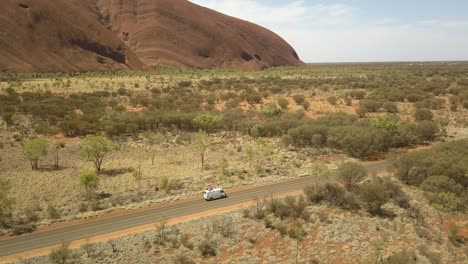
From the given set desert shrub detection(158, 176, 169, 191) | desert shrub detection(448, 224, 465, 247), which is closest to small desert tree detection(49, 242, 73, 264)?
desert shrub detection(158, 176, 169, 191)

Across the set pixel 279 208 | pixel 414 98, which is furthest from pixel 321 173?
pixel 414 98

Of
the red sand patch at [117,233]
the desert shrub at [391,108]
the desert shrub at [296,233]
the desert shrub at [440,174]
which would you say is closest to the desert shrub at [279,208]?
the desert shrub at [296,233]

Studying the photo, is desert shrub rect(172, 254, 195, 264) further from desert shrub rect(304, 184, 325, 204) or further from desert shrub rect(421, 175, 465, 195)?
desert shrub rect(421, 175, 465, 195)

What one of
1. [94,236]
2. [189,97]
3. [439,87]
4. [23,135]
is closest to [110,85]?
[189,97]

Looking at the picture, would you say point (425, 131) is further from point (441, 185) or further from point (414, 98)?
point (414, 98)

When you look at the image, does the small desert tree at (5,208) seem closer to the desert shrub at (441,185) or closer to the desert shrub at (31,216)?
the desert shrub at (31,216)
